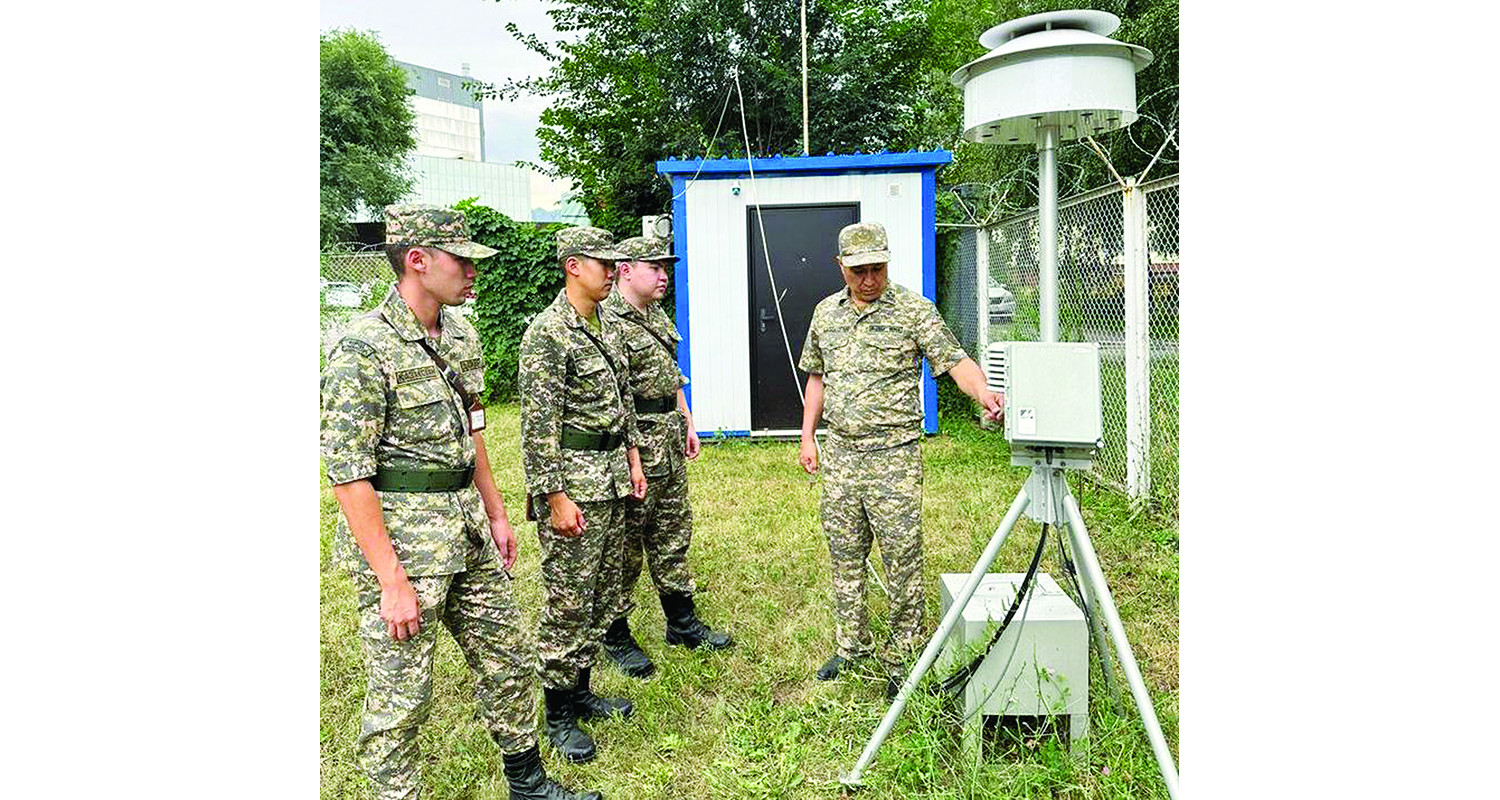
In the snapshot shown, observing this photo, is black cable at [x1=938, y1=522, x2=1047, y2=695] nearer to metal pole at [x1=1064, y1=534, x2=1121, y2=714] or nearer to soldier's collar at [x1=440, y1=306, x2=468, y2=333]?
metal pole at [x1=1064, y1=534, x2=1121, y2=714]

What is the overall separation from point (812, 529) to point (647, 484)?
1.96 m

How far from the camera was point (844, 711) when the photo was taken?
3.25 m

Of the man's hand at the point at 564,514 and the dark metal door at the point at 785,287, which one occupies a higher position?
the dark metal door at the point at 785,287

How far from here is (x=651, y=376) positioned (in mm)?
3924

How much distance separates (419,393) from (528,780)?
126 centimetres

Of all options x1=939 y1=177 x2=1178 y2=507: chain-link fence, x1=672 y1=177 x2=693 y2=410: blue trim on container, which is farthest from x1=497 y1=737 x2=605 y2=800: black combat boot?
x1=672 y1=177 x2=693 y2=410: blue trim on container

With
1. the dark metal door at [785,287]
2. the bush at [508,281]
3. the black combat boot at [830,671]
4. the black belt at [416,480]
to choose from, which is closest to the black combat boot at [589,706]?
the black combat boot at [830,671]

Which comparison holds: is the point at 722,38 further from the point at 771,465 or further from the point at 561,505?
the point at 561,505

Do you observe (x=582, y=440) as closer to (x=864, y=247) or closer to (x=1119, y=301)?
(x=864, y=247)

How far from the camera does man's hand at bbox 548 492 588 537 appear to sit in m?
3.14

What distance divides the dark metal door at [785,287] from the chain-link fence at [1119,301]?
149 cm

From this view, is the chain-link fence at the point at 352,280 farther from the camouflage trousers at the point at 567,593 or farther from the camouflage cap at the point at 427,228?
the camouflage cap at the point at 427,228

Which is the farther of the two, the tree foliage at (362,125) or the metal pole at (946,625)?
the tree foliage at (362,125)

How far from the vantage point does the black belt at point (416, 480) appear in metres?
2.37
